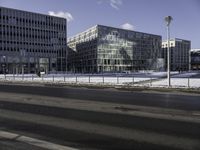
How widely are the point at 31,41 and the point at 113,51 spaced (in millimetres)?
42424

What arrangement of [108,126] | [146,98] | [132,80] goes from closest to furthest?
1. [108,126]
2. [146,98]
3. [132,80]

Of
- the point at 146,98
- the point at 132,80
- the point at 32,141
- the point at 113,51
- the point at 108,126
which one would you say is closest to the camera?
the point at 32,141

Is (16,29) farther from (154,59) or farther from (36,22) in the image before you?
(154,59)

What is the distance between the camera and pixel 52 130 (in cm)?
873

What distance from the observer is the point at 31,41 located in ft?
463

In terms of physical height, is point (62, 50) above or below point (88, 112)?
above

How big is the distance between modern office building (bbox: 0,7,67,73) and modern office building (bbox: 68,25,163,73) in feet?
49.6

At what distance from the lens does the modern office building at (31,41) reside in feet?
430

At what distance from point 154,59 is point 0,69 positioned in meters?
88.2

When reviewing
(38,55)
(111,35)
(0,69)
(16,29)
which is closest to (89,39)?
(111,35)

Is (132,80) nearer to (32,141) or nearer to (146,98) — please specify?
(146,98)

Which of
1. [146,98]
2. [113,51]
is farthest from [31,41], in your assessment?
[146,98]

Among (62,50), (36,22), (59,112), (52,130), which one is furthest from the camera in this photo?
(62,50)

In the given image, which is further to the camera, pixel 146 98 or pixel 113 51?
pixel 113 51
